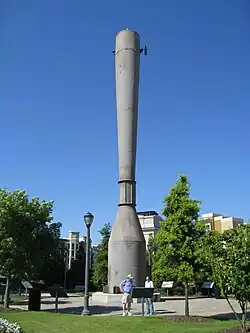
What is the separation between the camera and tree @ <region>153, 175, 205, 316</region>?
1805 centimetres

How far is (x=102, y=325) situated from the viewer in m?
14.0

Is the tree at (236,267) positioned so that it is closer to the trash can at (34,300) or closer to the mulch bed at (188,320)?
the mulch bed at (188,320)

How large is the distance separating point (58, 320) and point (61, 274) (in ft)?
161

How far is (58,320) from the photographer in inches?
593

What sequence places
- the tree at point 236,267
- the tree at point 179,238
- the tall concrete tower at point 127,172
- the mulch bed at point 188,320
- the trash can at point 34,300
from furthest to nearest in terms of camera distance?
1. the tall concrete tower at point 127,172
2. the trash can at point 34,300
3. the tree at point 179,238
4. the mulch bed at point 188,320
5. the tree at point 236,267

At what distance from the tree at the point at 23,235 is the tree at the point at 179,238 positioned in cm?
628

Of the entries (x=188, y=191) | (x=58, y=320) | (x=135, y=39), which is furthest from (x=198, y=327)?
(x=135, y=39)

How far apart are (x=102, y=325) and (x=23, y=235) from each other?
9052 millimetres

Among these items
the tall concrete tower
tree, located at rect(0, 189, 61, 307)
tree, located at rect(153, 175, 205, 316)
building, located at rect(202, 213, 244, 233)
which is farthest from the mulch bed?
building, located at rect(202, 213, 244, 233)

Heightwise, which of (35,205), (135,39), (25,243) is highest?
(135,39)

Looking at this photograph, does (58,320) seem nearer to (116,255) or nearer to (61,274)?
(116,255)

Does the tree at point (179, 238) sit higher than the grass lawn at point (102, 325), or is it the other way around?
the tree at point (179, 238)

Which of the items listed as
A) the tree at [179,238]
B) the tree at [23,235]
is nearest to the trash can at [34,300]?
the tree at [23,235]

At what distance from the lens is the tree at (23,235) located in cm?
2119
